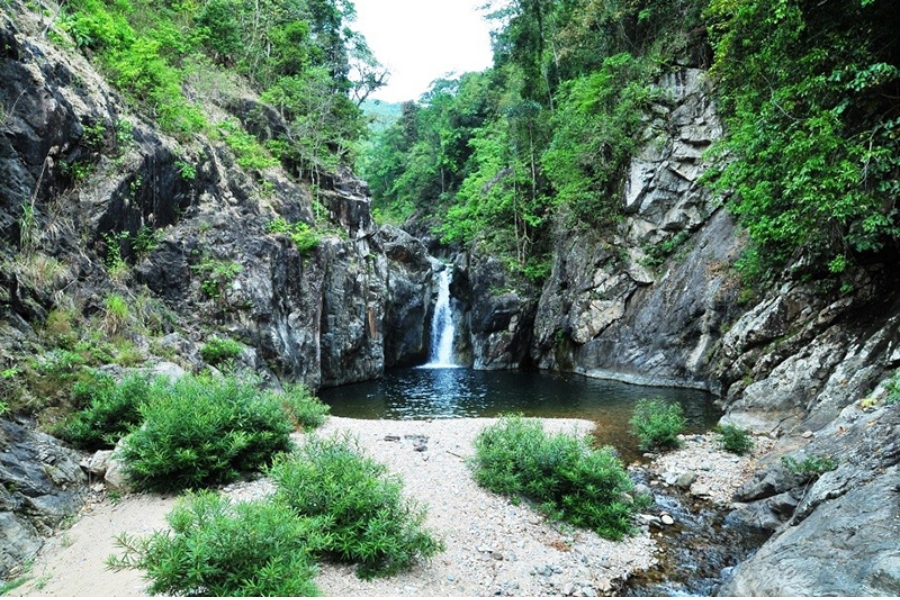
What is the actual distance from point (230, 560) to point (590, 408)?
14.3m

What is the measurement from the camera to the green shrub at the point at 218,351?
1298cm

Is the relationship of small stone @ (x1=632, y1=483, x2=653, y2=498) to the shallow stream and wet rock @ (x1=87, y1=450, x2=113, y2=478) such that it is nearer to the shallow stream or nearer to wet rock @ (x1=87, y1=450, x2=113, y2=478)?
the shallow stream

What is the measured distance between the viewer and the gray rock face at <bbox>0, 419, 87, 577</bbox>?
5199 millimetres

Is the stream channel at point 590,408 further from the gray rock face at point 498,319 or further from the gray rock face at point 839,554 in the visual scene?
the gray rock face at point 498,319

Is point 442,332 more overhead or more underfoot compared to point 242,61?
more underfoot

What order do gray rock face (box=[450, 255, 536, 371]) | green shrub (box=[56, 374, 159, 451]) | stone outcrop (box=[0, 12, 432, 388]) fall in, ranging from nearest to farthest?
green shrub (box=[56, 374, 159, 451]) → stone outcrop (box=[0, 12, 432, 388]) → gray rock face (box=[450, 255, 536, 371])

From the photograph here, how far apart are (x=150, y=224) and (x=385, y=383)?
520 inches

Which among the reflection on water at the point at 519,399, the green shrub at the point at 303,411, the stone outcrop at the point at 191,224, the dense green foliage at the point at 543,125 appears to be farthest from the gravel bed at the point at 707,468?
the dense green foliage at the point at 543,125

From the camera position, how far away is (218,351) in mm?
13102

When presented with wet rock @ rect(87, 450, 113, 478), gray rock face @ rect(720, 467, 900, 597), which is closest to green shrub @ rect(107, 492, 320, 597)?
wet rock @ rect(87, 450, 113, 478)

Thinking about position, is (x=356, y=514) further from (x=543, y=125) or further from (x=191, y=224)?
(x=543, y=125)

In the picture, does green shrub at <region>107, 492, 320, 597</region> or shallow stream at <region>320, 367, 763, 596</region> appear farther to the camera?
shallow stream at <region>320, 367, 763, 596</region>

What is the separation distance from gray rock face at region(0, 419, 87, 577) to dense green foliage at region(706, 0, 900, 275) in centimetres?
1335

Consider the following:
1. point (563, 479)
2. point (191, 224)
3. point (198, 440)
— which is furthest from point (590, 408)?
point (191, 224)
